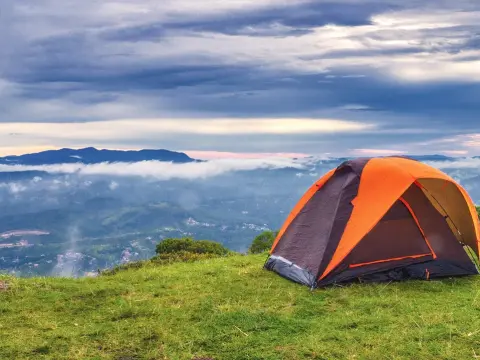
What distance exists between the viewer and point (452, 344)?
8.06 m

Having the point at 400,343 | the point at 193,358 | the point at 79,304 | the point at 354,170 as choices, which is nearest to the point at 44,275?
the point at 79,304

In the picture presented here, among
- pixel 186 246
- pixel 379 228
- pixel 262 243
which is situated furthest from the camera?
pixel 262 243

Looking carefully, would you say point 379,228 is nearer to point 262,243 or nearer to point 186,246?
point 186,246

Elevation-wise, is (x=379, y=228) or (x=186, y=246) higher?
(x=379, y=228)

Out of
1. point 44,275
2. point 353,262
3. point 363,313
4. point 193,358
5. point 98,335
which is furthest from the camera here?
point 44,275

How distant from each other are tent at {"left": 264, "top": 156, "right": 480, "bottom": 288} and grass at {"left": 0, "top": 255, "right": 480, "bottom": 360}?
427 millimetres

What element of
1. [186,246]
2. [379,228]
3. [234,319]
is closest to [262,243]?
[186,246]

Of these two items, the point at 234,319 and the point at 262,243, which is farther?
the point at 262,243

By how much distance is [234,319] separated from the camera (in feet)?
30.3

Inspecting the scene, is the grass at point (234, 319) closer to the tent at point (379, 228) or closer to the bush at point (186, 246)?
the tent at point (379, 228)

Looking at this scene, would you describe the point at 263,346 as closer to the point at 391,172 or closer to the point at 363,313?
the point at 363,313

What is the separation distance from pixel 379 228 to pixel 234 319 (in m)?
4.70

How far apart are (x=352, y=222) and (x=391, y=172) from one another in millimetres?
1557

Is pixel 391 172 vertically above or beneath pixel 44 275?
above
